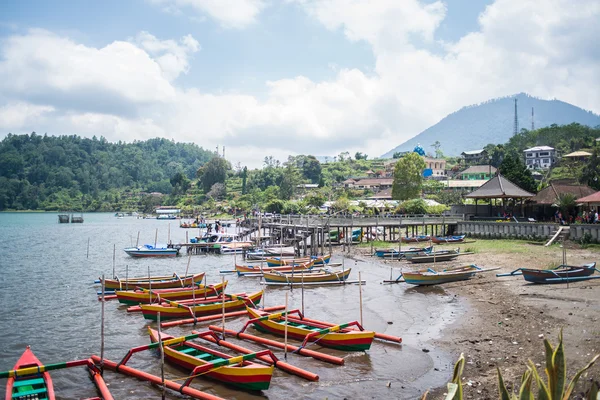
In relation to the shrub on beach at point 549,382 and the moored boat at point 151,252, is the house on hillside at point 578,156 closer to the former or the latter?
the moored boat at point 151,252

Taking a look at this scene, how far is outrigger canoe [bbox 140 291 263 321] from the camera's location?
797 inches

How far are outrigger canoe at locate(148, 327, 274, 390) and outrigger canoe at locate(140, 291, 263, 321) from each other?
187 inches

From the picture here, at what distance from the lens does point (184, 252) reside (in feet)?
175

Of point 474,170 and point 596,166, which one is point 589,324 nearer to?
point 596,166

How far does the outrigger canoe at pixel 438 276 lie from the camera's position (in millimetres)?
26812

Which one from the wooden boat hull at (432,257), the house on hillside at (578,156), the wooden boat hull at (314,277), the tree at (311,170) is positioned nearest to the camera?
the wooden boat hull at (314,277)

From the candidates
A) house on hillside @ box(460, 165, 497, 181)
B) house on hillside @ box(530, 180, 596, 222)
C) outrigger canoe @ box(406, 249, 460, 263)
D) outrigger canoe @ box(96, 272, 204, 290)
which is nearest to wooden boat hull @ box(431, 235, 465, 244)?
house on hillside @ box(530, 180, 596, 222)

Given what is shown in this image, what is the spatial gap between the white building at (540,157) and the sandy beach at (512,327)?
294 feet

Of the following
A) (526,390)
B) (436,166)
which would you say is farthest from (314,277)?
(436,166)

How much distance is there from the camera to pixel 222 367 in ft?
42.5

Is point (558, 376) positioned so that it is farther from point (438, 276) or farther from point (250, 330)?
point (438, 276)

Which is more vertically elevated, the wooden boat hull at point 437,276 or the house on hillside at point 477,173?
the house on hillside at point 477,173

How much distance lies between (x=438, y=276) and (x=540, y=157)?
323ft

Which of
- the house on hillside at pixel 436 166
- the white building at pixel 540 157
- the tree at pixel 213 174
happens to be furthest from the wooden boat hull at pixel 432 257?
the tree at pixel 213 174
